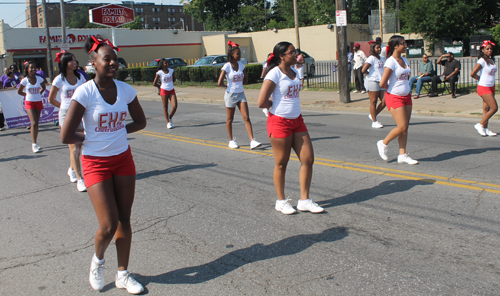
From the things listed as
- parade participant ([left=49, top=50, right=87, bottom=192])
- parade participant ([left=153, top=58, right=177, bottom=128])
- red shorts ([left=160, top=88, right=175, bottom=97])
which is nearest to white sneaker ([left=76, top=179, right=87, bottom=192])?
parade participant ([left=49, top=50, right=87, bottom=192])

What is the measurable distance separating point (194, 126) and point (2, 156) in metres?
4.79

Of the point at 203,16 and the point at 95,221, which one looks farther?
the point at 203,16

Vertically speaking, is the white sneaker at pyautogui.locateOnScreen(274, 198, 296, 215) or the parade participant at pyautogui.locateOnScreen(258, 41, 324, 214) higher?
the parade participant at pyautogui.locateOnScreen(258, 41, 324, 214)

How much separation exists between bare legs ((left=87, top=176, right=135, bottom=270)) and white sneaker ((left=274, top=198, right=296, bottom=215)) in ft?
6.87

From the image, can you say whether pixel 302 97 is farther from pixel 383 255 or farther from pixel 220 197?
pixel 383 255

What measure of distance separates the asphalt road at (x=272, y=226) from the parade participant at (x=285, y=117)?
56 cm

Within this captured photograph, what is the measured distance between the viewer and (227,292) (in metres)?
3.60

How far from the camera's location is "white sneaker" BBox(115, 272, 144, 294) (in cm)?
363

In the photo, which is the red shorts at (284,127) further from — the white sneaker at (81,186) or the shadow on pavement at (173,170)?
the white sneaker at (81,186)

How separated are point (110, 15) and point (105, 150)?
42000mm

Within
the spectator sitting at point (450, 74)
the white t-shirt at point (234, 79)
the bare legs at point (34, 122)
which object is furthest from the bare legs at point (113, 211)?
the spectator sitting at point (450, 74)

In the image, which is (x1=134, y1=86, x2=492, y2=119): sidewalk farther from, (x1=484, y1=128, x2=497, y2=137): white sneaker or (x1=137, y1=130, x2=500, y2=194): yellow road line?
(x1=137, y1=130, x2=500, y2=194): yellow road line

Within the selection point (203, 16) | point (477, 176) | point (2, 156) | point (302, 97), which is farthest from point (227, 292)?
point (203, 16)

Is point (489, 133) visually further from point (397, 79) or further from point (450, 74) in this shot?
point (450, 74)
